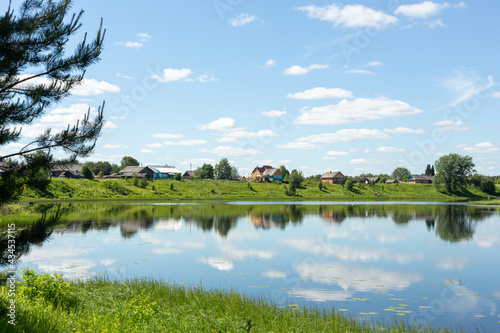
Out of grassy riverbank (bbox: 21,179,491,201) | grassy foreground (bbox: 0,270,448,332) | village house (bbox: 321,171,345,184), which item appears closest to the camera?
grassy foreground (bbox: 0,270,448,332)

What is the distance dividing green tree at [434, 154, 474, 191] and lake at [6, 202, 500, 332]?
112 metres

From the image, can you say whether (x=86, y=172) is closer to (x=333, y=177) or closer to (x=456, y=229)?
(x=456, y=229)

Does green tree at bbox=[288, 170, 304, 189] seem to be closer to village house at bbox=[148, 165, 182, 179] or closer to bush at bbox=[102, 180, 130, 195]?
bush at bbox=[102, 180, 130, 195]

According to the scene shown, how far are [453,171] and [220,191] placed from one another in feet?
312

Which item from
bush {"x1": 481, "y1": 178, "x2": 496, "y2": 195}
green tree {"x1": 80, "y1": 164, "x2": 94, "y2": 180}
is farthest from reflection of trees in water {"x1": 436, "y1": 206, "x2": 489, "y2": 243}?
bush {"x1": 481, "y1": 178, "x2": 496, "y2": 195}

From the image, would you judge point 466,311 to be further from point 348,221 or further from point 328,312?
point 348,221

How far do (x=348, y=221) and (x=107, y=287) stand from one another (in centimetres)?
4529

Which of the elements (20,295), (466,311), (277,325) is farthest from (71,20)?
(466,311)

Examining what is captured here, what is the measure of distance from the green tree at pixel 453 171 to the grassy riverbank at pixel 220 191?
12.3ft

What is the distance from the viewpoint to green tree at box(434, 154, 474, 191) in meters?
153

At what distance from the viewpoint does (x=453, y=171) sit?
153250 millimetres

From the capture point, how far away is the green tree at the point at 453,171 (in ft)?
501

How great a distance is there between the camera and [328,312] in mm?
16188

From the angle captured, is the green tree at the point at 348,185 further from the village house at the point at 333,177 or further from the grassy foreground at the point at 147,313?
the grassy foreground at the point at 147,313
